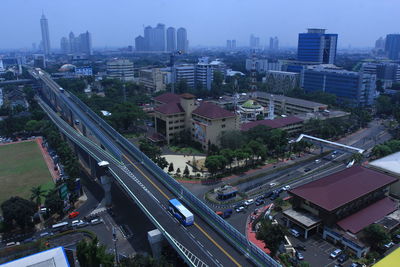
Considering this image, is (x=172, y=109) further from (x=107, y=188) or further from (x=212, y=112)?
Answer: (x=107, y=188)

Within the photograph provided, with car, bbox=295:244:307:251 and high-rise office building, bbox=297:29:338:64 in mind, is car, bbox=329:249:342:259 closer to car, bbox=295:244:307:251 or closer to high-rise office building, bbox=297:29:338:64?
car, bbox=295:244:307:251

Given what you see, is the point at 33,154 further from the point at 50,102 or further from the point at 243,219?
the point at 50,102

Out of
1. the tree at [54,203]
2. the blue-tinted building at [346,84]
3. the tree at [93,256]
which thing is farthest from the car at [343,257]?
the blue-tinted building at [346,84]

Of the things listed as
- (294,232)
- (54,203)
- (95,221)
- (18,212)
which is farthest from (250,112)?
(18,212)

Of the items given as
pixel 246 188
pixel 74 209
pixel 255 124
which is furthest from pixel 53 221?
pixel 255 124

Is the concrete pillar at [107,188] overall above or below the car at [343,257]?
above

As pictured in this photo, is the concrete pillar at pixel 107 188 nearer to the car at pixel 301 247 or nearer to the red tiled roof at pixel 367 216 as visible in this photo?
the car at pixel 301 247
